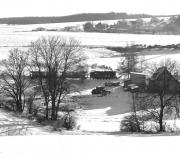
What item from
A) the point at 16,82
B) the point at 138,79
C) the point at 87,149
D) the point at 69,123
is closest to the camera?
the point at 87,149

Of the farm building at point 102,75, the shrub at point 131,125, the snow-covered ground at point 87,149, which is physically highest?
the snow-covered ground at point 87,149

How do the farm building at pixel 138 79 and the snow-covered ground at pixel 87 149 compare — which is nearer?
the snow-covered ground at pixel 87 149

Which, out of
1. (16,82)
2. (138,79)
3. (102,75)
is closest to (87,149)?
(16,82)

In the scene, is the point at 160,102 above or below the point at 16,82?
below

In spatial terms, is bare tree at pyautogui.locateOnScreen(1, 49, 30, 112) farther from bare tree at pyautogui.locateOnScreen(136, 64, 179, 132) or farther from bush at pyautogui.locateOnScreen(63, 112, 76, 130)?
bare tree at pyautogui.locateOnScreen(136, 64, 179, 132)

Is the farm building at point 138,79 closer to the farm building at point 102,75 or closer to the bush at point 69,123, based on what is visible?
the farm building at point 102,75

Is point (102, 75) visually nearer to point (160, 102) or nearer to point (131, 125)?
point (160, 102)

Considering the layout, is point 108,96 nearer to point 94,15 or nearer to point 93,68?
point 93,68

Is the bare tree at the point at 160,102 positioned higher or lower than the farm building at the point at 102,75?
higher

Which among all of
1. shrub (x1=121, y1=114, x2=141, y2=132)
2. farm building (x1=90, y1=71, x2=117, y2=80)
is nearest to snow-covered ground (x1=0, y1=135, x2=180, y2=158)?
shrub (x1=121, y1=114, x2=141, y2=132)

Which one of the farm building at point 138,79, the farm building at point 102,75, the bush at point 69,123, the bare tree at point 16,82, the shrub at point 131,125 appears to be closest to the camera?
the shrub at point 131,125

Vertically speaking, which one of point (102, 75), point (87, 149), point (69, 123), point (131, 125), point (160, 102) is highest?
point (87, 149)

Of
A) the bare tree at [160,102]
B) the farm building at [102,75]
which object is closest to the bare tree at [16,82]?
the bare tree at [160,102]
